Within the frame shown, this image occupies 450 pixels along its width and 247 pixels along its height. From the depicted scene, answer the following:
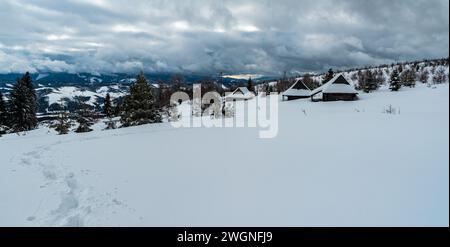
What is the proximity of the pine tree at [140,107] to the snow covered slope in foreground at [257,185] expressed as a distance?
1574 centimetres

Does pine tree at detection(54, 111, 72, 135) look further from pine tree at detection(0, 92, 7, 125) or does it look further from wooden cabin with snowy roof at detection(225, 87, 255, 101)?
wooden cabin with snowy roof at detection(225, 87, 255, 101)

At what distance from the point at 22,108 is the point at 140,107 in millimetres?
23861

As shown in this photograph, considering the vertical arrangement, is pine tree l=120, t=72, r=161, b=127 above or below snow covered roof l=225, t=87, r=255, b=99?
below

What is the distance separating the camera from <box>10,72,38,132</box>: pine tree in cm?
3906

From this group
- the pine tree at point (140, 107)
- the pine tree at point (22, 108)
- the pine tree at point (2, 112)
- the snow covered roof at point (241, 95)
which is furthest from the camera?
the snow covered roof at point (241, 95)

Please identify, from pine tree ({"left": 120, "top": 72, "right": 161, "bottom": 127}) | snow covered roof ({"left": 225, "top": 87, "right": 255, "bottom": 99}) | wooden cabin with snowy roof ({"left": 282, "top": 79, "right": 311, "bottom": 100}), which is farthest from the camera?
snow covered roof ({"left": 225, "top": 87, "right": 255, "bottom": 99})

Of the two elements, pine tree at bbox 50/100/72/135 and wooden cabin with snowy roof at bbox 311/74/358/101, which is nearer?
pine tree at bbox 50/100/72/135

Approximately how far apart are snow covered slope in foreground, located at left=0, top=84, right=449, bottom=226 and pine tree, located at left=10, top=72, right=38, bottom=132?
1392 inches

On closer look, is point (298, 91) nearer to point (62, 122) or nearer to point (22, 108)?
point (62, 122)

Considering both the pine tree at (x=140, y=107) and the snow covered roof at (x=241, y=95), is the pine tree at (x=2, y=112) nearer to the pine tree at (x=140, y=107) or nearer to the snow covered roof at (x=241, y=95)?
the pine tree at (x=140, y=107)

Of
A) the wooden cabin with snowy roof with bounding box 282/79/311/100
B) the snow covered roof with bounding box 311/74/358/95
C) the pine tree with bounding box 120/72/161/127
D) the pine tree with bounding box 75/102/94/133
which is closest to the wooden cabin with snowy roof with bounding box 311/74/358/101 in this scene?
the snow covered roof with bounding box 311/74/358/95

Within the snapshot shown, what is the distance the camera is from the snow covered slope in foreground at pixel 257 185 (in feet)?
16.0

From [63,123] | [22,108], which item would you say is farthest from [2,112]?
[63,123]

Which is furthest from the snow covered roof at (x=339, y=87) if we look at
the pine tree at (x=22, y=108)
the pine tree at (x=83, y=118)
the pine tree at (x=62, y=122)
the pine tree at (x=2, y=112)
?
the pine tree at (x=2, y=112)
